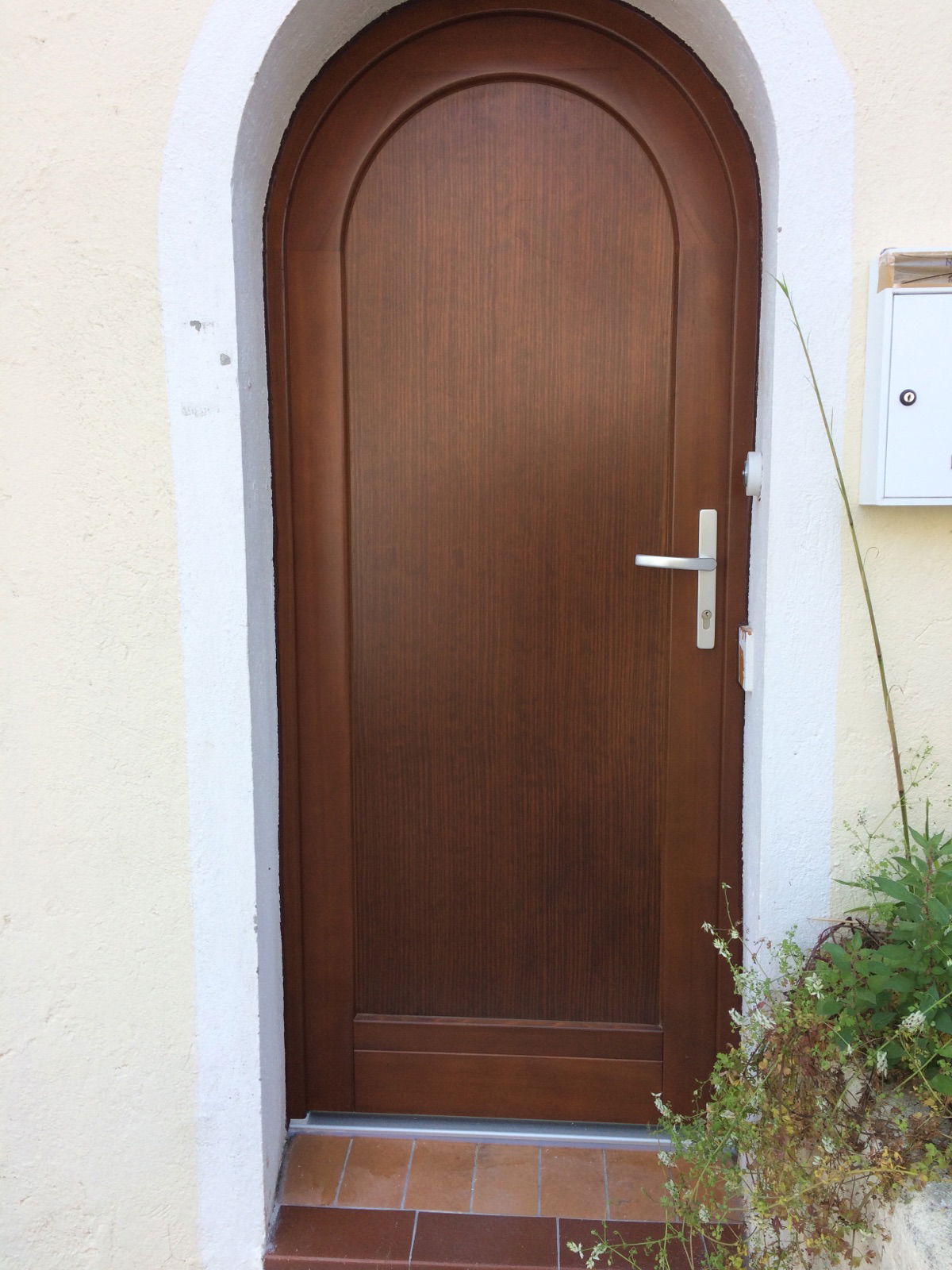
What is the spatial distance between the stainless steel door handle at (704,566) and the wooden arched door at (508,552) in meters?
0.03

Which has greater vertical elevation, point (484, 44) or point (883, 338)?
point (484, 44)

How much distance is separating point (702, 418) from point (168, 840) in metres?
1.47

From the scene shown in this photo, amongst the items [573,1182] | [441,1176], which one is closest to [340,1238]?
[441,1176]

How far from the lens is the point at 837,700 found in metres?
1.98

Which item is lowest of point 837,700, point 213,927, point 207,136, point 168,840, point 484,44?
point 213,927

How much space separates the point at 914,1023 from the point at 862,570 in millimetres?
796

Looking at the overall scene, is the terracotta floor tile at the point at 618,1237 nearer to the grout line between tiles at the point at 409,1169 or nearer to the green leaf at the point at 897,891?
the grout line between tiles at the point at 409,1169

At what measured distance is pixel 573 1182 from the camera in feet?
7.32

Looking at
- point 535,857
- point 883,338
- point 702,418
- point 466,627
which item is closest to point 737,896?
point 535,857

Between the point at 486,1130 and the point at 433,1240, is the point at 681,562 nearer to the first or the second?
the point at 486,1130

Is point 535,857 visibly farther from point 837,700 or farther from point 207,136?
point 207,136

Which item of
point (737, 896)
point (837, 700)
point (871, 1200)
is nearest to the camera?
point (871, 1200)

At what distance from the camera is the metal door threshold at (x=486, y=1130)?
2344mm

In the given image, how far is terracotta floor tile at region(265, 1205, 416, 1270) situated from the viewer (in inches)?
81.7
